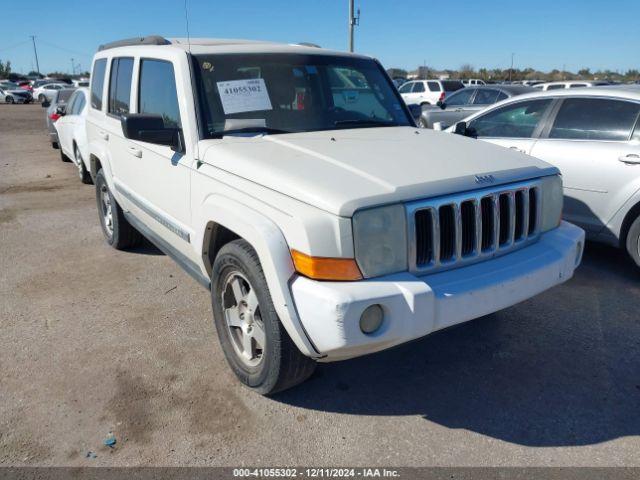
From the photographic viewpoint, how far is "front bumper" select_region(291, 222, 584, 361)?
2383 mm

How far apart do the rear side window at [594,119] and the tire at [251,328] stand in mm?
3743

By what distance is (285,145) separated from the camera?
3.26m


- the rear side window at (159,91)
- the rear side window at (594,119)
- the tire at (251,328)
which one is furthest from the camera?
the rear side window at (594,119)

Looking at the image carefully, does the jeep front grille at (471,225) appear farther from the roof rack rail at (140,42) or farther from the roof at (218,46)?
the roof rack rail at (140,42)

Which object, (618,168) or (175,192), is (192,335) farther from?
(618,168)

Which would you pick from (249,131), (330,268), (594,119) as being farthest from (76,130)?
(330,268)

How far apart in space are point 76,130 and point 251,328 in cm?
753

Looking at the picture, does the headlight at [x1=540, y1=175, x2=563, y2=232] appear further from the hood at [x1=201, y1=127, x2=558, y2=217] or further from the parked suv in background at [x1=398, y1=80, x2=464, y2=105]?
the parked suv in background at [x1=398, y1=80, x2=464, y2=105]

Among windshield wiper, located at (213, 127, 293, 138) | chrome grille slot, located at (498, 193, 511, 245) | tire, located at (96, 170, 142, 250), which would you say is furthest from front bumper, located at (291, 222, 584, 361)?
tire, located at (96, 170, 142, 250)

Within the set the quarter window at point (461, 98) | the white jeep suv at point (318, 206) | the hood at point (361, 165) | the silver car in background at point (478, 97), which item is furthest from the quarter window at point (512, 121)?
the quarter window at point (461, 98)

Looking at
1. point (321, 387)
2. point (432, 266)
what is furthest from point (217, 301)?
point (432, 266)

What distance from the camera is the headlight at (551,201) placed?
325 centimetres

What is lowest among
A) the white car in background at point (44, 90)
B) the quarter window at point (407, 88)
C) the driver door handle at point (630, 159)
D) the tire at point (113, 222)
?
the white car in background at point (44, 90)

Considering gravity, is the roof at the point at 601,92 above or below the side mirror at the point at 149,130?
above
